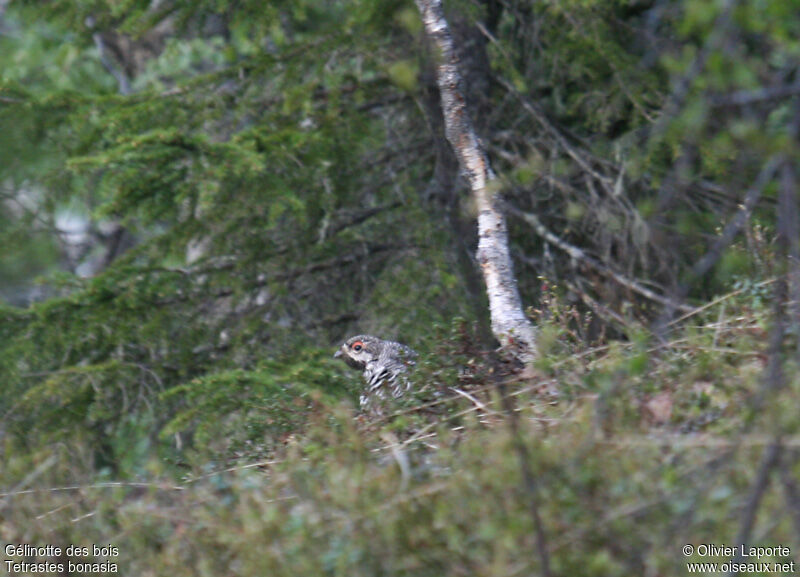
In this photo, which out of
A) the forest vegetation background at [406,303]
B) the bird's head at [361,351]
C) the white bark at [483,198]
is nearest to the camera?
the forest vegetation background at [406,303]

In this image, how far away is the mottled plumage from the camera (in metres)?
4.76

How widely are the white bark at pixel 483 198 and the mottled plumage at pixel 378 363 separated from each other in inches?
23.1

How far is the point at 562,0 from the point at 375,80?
1.61 meters

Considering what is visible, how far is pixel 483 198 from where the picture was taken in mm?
4762

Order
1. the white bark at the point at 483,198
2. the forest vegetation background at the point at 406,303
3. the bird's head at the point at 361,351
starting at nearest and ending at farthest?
the forest vegetation background at the point at 406,303 < the white bark at the point at 483,198 < the bird's head at the point at 361,351

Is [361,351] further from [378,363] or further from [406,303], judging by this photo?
[406,303]

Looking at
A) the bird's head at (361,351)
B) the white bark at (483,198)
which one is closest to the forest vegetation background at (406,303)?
the bird's head at (361,351)

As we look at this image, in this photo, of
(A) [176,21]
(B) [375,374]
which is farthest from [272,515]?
(A) [176,21]

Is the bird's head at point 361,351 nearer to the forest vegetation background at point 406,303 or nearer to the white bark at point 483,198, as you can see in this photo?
the forest vegetation background at point 406,303

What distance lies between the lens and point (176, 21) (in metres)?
6.94

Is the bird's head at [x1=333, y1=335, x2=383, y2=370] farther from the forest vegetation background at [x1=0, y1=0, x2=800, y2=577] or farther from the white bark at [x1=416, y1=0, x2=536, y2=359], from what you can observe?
the white bark at [x1=416, y1=0, x2=536, y2=359]

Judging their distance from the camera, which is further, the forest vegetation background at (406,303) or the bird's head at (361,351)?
the bird's head at (361,351)

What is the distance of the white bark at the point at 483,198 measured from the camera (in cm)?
468

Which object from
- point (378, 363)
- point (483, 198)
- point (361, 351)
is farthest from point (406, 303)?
point (483, 198)
